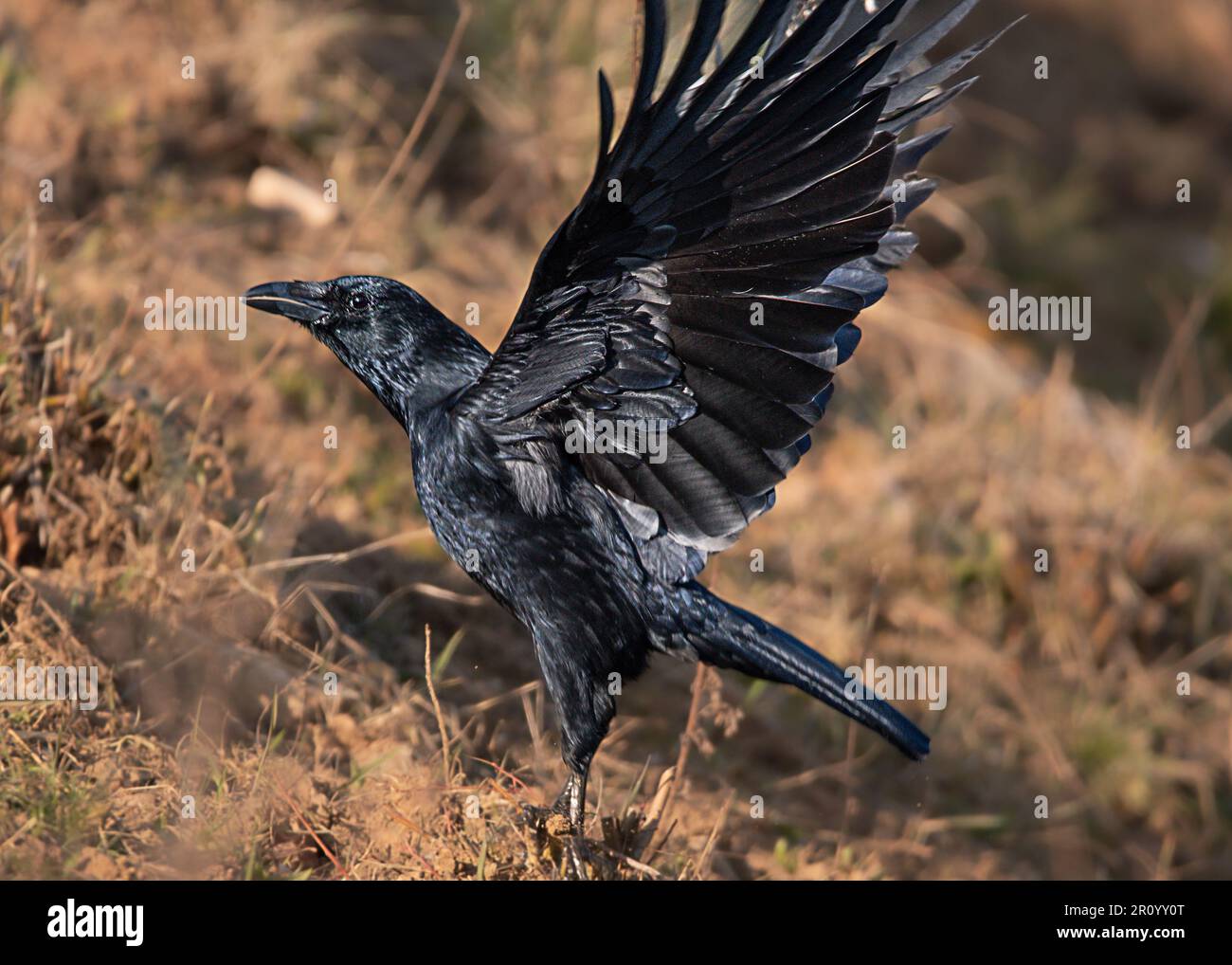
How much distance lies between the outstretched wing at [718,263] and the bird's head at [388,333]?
0.22m

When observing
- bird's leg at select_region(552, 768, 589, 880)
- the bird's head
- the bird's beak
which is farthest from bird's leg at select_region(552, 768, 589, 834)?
the bird's beak

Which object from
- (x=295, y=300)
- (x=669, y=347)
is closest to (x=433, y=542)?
(x=295, y=300)

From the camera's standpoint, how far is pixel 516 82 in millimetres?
6750

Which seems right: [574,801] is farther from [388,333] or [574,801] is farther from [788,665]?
[388,333]

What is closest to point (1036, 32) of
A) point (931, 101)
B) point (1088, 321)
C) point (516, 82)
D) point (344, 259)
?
point (1088, 321)

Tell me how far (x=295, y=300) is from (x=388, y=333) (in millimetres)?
243

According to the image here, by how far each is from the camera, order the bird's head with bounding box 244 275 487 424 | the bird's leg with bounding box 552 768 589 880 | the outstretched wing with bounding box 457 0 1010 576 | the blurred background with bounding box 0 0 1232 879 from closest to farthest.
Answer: the outstretched wing with bounding box 457 0 1010 576, the bird's leg with bounding box 552 768 589 880, the bird's head with bounding box 244 275 487 424, the blurred background with bounding box 0 0 1232 879

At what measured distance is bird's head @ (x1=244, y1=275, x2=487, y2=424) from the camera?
321 cm

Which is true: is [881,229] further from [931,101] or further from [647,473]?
[647,473]

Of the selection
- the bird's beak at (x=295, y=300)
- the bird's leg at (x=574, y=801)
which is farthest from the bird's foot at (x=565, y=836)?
the bird's beak at (x=295, y=300)

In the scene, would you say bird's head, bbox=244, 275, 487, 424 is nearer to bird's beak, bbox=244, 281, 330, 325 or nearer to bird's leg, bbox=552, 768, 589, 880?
bird's beak, bbox=244, 281, 330, 325

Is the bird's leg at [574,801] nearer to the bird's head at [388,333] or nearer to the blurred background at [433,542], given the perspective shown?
the blurred background at [433,542]

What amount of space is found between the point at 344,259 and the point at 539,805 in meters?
3.14

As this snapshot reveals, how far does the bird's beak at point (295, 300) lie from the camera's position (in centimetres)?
A: 327
